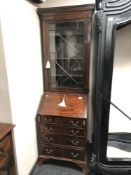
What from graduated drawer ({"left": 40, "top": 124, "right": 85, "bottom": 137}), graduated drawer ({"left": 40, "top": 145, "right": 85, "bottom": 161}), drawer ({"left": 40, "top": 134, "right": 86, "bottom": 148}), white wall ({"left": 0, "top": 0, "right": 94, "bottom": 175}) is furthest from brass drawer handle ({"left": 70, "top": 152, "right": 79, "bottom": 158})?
white wall ({"left": 0, "top": 0, "right": 94, "bottom": 175})

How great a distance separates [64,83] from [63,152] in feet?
2.81

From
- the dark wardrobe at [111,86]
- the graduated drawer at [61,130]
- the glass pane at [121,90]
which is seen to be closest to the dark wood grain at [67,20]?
the dark wardrobe at [111,86]

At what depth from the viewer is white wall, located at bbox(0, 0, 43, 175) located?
1.43m

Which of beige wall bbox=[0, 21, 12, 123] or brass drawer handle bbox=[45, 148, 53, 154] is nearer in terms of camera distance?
beige wall bbox=[0, 21, 12, 123]

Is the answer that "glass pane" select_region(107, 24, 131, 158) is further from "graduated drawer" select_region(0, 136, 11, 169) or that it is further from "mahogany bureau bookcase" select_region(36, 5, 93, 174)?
"graduated drawer" select_region(0, 136, 11, 169)

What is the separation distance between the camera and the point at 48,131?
6.55 feet

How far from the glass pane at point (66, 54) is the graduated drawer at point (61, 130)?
522 millimetres

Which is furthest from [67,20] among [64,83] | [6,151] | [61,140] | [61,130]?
[6,151]

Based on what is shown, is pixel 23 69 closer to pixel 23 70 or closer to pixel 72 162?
pixel 23 70

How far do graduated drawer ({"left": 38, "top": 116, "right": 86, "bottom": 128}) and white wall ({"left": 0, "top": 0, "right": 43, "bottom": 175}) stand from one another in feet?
0.47

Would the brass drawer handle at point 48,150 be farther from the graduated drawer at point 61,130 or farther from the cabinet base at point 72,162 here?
the graduated drawer at point 61,130

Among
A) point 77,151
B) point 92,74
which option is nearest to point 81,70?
point 92,74

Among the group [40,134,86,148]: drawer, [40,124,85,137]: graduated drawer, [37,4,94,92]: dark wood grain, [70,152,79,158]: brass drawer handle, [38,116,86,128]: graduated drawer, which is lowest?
[70,152,79,158]: brass drawer handle

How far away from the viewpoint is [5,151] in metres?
1.42
